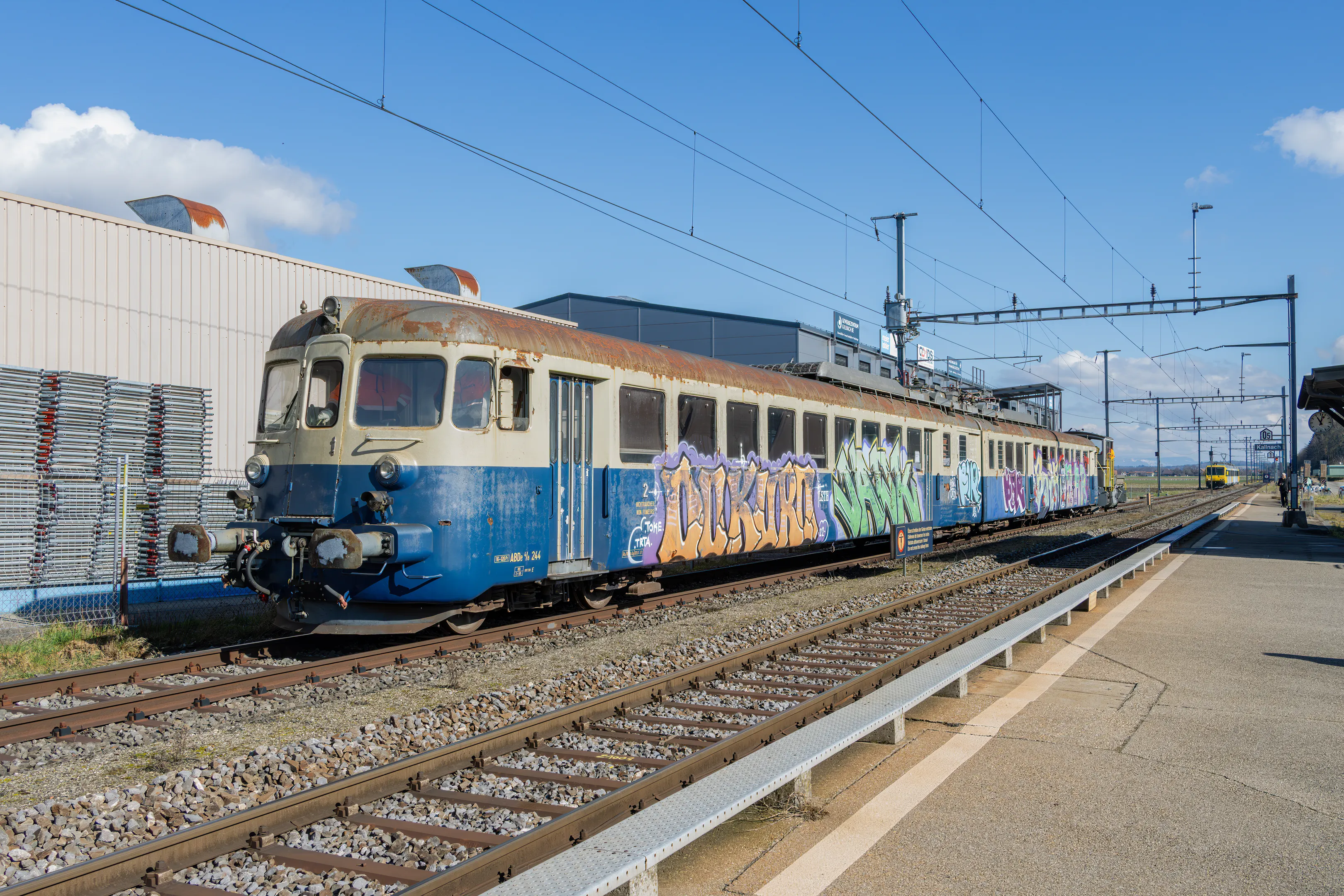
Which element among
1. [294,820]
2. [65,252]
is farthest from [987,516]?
[294,820]

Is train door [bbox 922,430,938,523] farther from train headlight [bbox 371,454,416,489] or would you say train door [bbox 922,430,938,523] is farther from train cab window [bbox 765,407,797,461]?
train headlight [bbox 371,454,416,489]

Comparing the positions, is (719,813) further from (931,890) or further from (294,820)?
(294,820)

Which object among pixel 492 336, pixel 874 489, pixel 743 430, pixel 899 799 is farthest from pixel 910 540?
pixel 899 799

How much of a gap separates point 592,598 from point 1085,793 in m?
6.98

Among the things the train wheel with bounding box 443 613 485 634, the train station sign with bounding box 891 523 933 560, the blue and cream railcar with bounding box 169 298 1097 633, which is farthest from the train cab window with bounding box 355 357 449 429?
the train station sign with bounding box 891 523 933 560

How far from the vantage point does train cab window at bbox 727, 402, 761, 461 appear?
13008 millimetres

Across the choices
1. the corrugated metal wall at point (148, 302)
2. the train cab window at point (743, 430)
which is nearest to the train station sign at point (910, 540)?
the train cab window at point (743, 430)

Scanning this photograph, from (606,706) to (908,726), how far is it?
2.19 meters

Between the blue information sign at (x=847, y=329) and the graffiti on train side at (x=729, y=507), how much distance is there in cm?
3319

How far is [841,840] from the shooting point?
15.1 feet

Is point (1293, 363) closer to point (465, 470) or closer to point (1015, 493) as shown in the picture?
point (1015, 493)

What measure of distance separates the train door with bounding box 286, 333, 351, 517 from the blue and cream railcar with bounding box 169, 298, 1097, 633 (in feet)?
0.06

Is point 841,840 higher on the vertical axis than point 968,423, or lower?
lower

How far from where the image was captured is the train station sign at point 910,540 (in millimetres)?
15516
